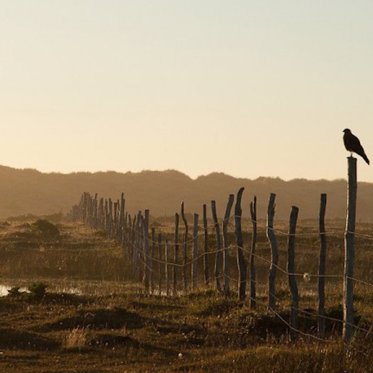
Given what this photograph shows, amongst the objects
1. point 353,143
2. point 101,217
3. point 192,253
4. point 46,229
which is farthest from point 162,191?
point 353,143

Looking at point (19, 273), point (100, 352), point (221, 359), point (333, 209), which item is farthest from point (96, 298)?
point (333, 209)

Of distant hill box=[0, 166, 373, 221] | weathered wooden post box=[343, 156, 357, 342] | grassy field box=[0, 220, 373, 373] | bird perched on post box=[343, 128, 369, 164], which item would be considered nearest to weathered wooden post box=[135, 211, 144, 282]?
grassy field box=[0, 220, 373, 373]

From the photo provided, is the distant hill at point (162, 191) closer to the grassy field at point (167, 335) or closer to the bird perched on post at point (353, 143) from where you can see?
the grassy field at point (167, 335)

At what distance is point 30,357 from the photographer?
17.2 m

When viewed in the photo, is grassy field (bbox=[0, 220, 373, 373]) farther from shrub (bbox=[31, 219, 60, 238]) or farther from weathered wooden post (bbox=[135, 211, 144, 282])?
shrub (bbox=[31, 219, 60, 238])

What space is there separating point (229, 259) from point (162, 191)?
12535 centimetres

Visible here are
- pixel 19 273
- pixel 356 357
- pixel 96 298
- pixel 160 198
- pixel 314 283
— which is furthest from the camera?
pixel 160 198

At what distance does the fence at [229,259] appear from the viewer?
18.3m

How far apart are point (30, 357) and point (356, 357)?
558 centimetres

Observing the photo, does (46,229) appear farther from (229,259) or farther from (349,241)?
(349,241)

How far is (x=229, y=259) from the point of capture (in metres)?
38.9

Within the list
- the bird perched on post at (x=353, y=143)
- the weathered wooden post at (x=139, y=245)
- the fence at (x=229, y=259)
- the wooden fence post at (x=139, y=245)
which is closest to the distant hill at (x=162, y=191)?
the fence at (x=229, y=259)

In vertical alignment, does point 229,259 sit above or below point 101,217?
below

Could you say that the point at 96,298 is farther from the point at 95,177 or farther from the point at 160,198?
the point at 95,177
